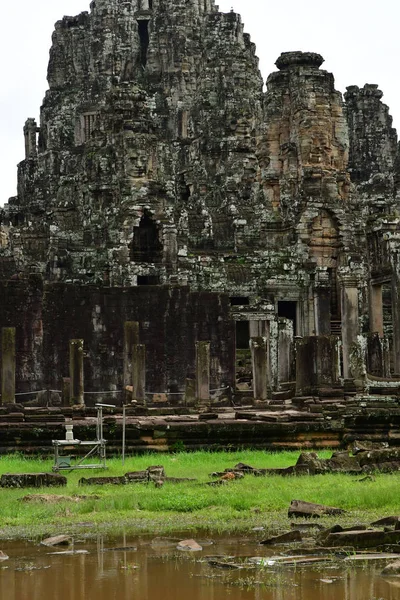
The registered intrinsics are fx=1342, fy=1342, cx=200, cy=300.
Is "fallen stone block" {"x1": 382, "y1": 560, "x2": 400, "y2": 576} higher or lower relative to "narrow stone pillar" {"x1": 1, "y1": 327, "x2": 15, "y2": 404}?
lower

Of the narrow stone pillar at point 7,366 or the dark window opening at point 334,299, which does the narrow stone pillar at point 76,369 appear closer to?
the narrow stone pillar at point 7,366

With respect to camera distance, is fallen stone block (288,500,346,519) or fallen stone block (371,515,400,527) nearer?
fallen stone block (371,515,400,527)

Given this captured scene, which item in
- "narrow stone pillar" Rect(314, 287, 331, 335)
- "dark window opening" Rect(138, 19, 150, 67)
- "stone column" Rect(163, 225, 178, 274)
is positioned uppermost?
"dark window opening" Rect(138, 19, 150, 67)

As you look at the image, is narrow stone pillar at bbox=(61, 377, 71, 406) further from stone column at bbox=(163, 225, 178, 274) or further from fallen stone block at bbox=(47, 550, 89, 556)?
fallen stone block at bbox=(47, 550, 89, 556)

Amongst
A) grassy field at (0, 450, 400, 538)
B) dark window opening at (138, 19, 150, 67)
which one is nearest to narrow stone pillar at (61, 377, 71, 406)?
grassy field at (0, 450, 400, 538)

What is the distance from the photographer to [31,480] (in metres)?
18.3

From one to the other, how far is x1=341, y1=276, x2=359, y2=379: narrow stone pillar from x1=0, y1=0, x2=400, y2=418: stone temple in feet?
0.21

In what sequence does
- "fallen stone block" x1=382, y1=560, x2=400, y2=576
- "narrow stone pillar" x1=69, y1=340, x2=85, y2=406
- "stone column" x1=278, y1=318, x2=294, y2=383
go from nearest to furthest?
"fallen stone block" x1=382, y1=560, x2=400, y2=576 → "narrow stone pillar" x1=69, y1=340, x2=85, y2=406 → "stone column" x1=278, y1=318, x2=294, y2=383

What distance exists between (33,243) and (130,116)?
6.10 metres

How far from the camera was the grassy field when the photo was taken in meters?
15.0

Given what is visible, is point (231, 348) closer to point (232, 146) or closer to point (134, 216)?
point (134, 216)

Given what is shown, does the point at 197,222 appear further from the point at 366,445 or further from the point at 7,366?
the point at 366,445

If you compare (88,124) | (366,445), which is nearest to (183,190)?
(88,124)

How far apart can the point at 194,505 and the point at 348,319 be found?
18.7 m
